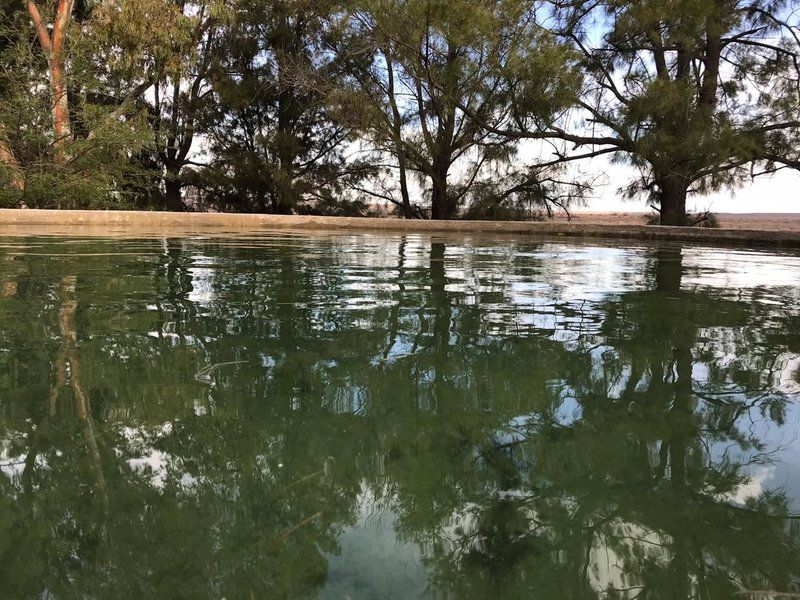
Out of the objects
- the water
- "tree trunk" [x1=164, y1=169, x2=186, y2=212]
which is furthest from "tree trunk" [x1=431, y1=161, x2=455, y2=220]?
the water

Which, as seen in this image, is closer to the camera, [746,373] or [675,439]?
[675,439]

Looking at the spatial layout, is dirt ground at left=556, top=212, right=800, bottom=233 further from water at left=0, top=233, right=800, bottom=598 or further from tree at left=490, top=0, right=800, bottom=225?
water at left=0, top=233, right=800, bottom=598

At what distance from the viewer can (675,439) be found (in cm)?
111

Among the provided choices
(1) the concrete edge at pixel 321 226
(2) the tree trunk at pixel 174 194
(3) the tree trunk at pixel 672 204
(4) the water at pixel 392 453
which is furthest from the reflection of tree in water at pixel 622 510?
(2) the tree trunk at pixel 174 194

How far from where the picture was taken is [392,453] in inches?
40.8

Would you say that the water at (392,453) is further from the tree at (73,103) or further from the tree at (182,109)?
the tree at (182,109)

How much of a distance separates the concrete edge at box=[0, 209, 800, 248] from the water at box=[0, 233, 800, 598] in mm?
Answer: 5894

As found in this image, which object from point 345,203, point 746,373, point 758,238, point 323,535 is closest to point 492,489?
point 323,535

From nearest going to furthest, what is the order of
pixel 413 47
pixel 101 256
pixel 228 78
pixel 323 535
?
pixel 323 535 < pixel 101 256 < pixel 413 47 < pixel 228 78

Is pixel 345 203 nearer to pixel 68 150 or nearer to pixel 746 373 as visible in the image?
pixel 68 150

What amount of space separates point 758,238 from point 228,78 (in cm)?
1100

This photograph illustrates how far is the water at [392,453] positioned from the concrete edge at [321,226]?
19.3 feet

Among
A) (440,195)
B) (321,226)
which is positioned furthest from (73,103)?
(440,195)

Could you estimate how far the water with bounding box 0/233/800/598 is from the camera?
28.5 inches
